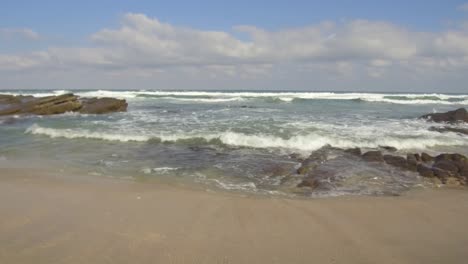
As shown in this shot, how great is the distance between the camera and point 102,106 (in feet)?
74.1

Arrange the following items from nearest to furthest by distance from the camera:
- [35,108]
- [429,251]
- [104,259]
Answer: [104,259] → [429,251] → [35,108]

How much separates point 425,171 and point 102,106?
19.7 meters

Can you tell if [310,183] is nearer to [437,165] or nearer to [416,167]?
→ [416,167]

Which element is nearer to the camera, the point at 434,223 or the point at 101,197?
the point at 434,223

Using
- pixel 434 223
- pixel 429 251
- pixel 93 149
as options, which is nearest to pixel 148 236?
pixel 429 251

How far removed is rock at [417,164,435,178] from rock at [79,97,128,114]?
18740 mm

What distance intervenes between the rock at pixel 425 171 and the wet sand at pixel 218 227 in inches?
41.1

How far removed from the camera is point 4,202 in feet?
15.7

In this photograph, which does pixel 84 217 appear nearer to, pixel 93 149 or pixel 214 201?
pixel 214 201

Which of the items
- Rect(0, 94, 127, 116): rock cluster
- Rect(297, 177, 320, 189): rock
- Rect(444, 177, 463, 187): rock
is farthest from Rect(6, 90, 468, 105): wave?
Rect(297, 177, 320, 189): rock

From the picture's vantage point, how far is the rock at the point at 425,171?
6.67 metres

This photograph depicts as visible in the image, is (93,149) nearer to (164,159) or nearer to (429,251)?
(164,159)

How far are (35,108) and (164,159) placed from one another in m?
16.2

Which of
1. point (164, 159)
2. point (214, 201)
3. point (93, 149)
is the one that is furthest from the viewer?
point (93, 149)
